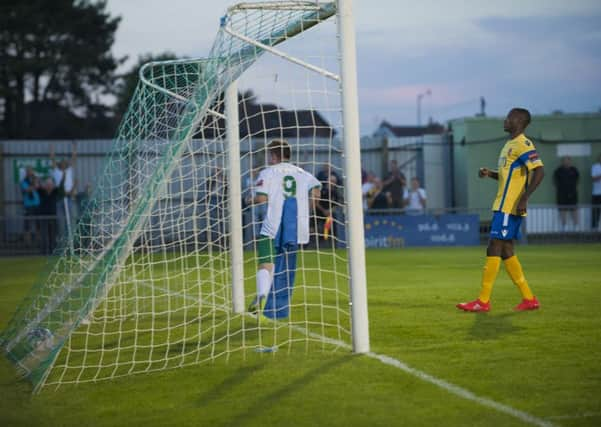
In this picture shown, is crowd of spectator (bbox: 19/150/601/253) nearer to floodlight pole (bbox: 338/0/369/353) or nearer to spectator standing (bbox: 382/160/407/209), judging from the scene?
spectator standing (bbox: 382/160/407/209)

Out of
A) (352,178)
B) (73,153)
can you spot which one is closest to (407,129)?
(73,153)

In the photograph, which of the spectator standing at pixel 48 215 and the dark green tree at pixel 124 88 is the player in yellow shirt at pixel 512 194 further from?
the dark green tree at pixel 124 88

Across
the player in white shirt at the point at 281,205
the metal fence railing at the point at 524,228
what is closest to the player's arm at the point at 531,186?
the player in white shirt at the point at 281,205

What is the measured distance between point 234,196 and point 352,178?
119 inches

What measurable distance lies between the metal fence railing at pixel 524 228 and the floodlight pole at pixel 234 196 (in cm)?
1414

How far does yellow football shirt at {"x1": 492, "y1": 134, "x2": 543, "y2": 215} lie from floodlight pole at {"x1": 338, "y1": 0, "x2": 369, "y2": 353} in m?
2.92

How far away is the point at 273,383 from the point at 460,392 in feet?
4.63

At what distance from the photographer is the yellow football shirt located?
9.46 meters

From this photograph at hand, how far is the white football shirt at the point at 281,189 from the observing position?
9070 millimetres

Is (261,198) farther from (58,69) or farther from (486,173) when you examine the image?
(58,69)

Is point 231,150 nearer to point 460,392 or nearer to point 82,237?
point 82,237

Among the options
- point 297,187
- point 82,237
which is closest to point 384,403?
point 297,187

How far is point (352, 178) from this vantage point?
7289 mm

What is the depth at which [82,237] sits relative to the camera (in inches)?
396
